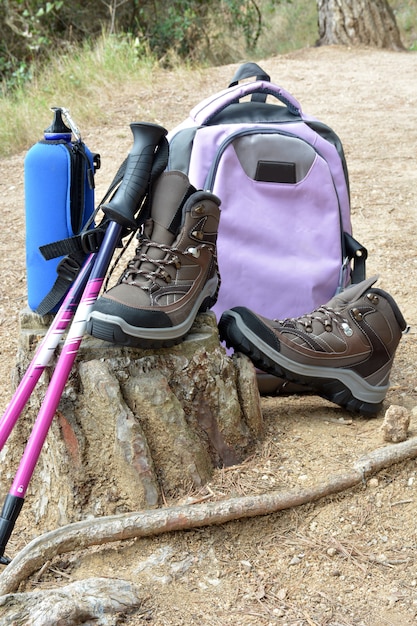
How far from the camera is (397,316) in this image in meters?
2.46

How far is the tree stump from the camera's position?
2.00m

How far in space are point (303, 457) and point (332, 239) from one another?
0.94m

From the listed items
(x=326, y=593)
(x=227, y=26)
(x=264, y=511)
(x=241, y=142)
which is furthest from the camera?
(x=227, y=26)

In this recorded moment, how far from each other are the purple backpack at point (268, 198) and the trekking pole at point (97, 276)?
0.58 meters

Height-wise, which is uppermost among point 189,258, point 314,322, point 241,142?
point 241,142

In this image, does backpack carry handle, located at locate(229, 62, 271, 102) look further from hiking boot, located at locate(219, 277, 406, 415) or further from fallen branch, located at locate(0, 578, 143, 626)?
fallen branch, located at locate(0, 578, 143, 626)

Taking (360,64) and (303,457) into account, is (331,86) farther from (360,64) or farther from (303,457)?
(303,457)

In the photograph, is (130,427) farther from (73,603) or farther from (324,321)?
(324,321)

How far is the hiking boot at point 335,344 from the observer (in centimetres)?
229

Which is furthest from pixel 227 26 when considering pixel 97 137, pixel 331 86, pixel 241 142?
pixel 241 142

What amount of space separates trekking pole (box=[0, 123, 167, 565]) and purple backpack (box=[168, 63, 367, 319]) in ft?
1.91

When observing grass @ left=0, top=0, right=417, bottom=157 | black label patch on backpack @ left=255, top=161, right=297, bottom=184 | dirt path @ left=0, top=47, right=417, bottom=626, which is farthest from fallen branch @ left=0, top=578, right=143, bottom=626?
grass @ left=0, top=0, right=417, bottom=157

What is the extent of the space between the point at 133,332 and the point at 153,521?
0.48m

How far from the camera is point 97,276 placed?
2.04 m
